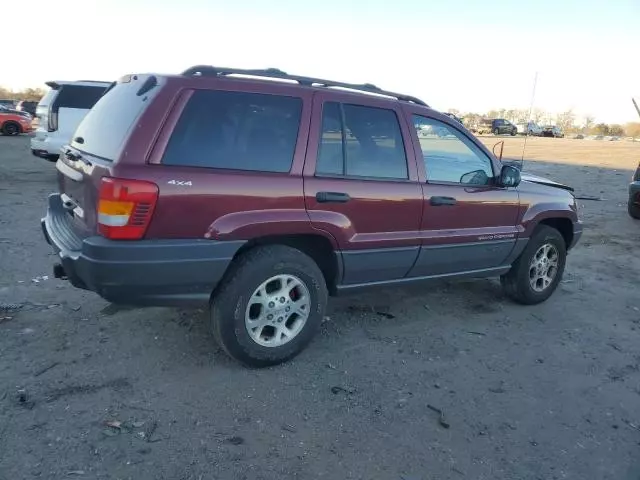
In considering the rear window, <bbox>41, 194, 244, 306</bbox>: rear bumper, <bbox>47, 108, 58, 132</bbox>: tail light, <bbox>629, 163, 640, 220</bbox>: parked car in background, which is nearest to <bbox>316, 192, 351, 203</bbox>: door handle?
<bbox>41, 194, 244, 306</bbox>: rear bumper

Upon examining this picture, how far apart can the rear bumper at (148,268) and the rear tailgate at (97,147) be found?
0.20 meters

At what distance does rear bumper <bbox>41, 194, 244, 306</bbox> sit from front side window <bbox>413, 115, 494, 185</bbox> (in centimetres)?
177

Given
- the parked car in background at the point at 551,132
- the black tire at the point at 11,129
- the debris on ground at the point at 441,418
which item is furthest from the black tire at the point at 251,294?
the parked car in background at the point at 551,132

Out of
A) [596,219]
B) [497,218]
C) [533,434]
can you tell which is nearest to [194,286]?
[533,434]

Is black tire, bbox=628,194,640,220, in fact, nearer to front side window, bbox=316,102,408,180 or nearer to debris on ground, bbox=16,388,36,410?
front side window, bbox=316,102,408,180

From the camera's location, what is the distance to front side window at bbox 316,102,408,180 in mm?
3598

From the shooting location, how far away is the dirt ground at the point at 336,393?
2.64 m

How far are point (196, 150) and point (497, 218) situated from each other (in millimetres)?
2747

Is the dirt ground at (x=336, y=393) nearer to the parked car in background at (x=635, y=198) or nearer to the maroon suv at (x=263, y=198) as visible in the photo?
the maroon suv at (x=263, y=198)

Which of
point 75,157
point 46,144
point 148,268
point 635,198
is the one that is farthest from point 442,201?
point 46,144

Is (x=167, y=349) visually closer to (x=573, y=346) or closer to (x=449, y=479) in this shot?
(x=449, y=479)

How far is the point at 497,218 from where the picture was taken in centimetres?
455

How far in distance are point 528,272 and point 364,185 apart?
2.24 meters

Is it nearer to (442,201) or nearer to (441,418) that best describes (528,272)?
(442,201)
